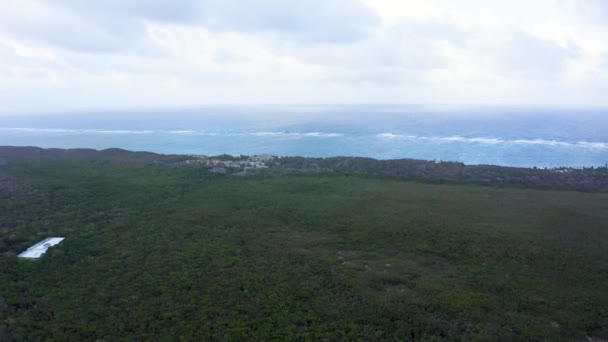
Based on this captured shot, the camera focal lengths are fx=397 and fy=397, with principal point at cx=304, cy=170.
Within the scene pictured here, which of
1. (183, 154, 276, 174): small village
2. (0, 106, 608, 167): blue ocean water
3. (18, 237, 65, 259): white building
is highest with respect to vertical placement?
(0, 106, 608, 167): blue ocean water

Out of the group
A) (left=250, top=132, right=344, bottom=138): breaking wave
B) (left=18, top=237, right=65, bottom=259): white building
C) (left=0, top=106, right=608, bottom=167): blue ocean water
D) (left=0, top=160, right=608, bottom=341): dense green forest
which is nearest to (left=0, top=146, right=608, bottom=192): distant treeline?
(left=0, top=160, right=608, bottom=341): dense green forest

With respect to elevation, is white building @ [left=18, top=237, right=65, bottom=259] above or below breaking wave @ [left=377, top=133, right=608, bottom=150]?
below

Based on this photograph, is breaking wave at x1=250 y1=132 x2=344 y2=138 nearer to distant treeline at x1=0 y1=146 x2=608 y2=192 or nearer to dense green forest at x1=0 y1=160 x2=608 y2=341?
distant treeline at x1=0 y1=146 x2=608 y2=192

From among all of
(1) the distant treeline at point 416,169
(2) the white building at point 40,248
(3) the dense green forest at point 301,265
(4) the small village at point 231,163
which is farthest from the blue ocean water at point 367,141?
(2) the white building at point 40,248

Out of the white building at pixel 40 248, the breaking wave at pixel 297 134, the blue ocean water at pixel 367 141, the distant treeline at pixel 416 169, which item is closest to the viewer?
the white building at pixel 40 248

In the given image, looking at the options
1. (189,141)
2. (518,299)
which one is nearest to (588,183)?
(518,299)

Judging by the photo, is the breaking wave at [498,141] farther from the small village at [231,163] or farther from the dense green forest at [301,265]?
the dense green forest at [301,265]

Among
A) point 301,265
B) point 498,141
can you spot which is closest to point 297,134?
point 498,141
